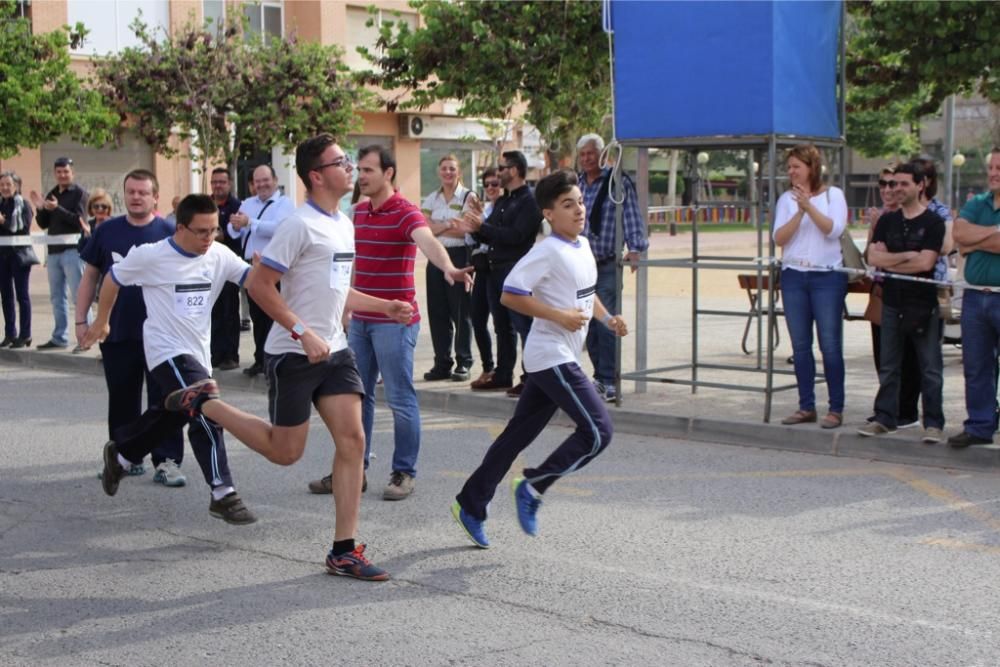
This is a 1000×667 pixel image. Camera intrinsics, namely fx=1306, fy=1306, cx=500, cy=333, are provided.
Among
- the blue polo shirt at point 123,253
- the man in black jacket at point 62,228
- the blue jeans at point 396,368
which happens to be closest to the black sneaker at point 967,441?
the blue jeans at point 396,368

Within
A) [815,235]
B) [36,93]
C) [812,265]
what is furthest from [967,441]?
[36,93]

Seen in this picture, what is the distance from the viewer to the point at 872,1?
12.9 meters

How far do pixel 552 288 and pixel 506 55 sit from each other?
11.5 metres

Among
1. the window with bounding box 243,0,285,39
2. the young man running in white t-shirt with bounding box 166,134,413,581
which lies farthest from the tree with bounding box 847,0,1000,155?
the window with bounding box 243,0,285,39

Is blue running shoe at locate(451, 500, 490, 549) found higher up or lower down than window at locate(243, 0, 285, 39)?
lower down

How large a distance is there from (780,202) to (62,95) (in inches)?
564

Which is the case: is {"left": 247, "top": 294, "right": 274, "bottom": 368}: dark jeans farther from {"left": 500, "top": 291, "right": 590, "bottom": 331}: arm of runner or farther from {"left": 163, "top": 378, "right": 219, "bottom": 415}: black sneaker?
{"left": 500, "top": 291, "right": 590, "bottom": 331}: arm of runner

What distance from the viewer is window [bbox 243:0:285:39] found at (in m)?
35.9

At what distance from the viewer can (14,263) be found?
13.9 metres

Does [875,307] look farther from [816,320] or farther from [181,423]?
[181,423]

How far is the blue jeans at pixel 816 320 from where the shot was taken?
883 centimetres

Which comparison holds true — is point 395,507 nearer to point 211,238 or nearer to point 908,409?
point 211,238

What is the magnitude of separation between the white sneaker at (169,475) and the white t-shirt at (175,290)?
1.03 metres

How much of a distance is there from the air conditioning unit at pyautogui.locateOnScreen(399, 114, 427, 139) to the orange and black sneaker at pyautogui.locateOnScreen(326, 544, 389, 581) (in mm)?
→ 35232
